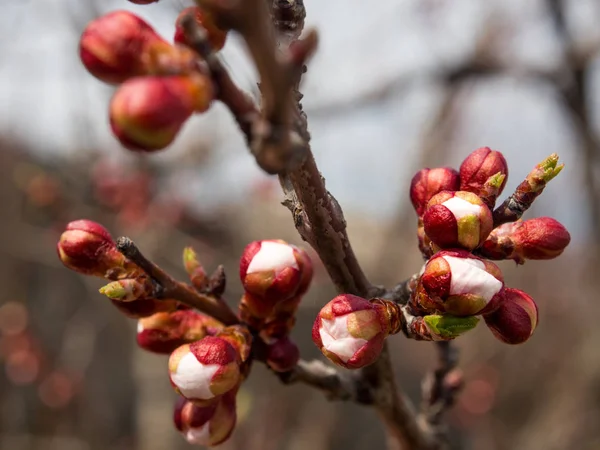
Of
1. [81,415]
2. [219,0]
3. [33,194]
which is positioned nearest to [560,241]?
[219,0]

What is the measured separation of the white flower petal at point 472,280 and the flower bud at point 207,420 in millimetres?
515

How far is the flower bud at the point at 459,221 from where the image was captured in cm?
81

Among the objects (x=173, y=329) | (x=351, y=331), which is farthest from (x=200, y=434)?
(x=351, y=331)

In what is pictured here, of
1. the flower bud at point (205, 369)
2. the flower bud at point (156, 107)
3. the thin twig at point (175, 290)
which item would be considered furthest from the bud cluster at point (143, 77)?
the flower bud at point (205, 369)

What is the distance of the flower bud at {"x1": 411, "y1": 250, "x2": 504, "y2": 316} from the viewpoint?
759mm

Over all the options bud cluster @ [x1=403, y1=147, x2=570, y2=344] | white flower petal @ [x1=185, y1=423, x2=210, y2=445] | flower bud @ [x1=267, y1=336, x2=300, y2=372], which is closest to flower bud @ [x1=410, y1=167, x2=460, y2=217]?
bud cluster @ [x1=403, y1=147, x2=570, y2=344]

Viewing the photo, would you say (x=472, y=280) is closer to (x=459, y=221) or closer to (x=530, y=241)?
(x=459, y=221)

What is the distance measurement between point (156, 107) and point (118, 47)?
0.14 meters

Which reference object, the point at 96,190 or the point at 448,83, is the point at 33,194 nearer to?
the point at 96,190

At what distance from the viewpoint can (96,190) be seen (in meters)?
4.36

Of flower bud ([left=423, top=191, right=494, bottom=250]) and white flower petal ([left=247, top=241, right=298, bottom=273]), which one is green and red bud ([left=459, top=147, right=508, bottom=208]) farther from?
white flower petal ([left=247, top=241, right=298, bottom=273])

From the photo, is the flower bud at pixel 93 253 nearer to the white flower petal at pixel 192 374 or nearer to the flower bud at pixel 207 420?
the white flower petal at pixel 192 374

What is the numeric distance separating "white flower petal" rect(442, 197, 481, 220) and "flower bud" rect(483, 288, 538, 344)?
16cm

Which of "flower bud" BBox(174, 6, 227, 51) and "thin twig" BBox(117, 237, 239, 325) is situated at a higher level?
"flower bud" BBox(174, 6, 227, 51)
